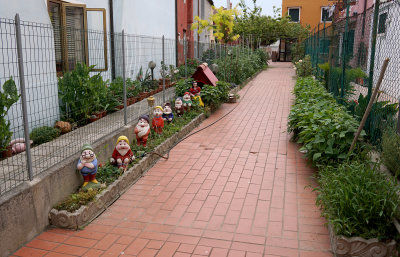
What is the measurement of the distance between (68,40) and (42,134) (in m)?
2.13

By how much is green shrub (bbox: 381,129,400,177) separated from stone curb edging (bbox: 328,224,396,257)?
0.97 m

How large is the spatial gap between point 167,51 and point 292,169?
579cm

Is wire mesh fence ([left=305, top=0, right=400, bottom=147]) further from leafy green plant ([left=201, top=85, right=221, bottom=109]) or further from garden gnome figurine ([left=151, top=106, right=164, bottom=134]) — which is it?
garden gnome figurine ([left=151, top=106, right=164, bottom=134])

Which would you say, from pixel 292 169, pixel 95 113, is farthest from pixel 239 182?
pixel 95 113

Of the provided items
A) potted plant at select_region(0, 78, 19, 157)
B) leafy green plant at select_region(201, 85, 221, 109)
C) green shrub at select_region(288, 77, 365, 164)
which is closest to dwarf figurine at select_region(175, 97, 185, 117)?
leafy green plant at select_region(201, 85, 221, 109)

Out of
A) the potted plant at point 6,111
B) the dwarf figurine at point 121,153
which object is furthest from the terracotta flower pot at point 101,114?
the potted plant at point 6,111

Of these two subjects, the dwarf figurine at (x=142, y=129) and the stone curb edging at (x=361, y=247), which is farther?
the dwarf figurine at (x=142, y=129)

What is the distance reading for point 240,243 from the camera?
3.55 m

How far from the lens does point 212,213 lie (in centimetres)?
419

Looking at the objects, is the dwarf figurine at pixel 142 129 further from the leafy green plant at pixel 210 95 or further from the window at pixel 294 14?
the window at pixel 294 14

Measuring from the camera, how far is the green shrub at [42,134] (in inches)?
206

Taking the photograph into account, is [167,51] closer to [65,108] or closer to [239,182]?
[65,108]

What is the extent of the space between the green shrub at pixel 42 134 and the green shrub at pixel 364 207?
3.99 meters

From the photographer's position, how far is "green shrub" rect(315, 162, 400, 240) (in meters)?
3.22
